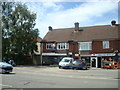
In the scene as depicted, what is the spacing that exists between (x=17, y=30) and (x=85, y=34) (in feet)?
49.3

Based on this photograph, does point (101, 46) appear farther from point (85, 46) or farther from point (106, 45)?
point (85, 46)

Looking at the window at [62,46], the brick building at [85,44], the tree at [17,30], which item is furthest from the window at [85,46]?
the tree at [17,30]

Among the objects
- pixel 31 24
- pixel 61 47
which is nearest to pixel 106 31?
pixel 61 47

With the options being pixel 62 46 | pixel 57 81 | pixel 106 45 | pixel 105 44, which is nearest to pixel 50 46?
pixel 62 46

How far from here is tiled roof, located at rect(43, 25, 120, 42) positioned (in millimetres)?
41041

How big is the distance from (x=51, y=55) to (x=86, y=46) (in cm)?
841

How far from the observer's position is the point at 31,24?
45875 millimetres

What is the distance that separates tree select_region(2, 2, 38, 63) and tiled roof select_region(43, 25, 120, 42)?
470 cm

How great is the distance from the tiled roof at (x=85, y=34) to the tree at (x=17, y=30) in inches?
185

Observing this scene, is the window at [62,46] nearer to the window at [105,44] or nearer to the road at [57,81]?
the window at [105,44]

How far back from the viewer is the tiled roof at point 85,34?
4104cm

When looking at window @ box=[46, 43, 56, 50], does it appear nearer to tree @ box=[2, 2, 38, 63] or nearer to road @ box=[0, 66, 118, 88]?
tree @ box=[2, 2, 38, 63]

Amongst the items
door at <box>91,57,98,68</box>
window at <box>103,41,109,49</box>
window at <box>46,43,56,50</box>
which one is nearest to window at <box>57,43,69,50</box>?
window at <box>46,43,56,50</box>

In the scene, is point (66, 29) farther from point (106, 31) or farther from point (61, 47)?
point (106, 31)
